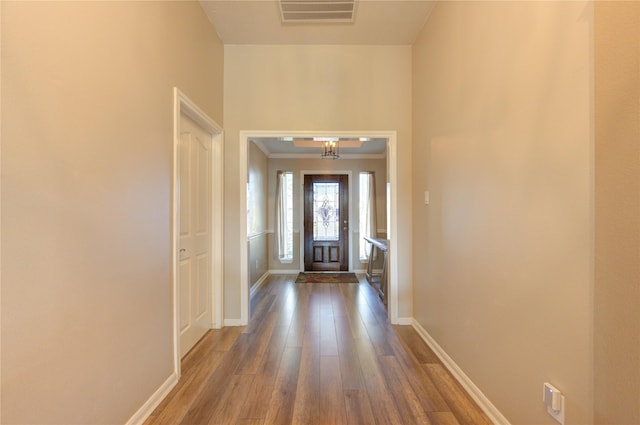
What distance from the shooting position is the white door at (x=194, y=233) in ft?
8.07

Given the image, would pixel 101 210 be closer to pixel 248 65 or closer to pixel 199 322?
pixel 199 322

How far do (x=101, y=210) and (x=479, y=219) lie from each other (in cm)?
212

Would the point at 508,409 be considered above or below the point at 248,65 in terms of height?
below

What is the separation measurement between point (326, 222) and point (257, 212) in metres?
1.76

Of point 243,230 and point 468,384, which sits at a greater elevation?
point 243,230

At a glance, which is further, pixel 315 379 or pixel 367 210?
pixel 367 210

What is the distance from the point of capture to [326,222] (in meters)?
6.57

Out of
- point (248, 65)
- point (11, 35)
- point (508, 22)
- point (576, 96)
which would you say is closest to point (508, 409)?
point (576, 96)

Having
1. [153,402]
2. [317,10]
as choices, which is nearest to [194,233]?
[153,402]

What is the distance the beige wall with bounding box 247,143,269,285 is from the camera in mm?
4902

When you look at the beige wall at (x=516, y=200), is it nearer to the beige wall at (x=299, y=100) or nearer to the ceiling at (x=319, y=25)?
the ceiling at (x=319, y=25)

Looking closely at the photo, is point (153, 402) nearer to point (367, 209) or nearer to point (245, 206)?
point (245, 206)

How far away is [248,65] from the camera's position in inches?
127

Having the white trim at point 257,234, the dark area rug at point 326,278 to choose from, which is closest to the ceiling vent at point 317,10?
the white trim at point 257,234
